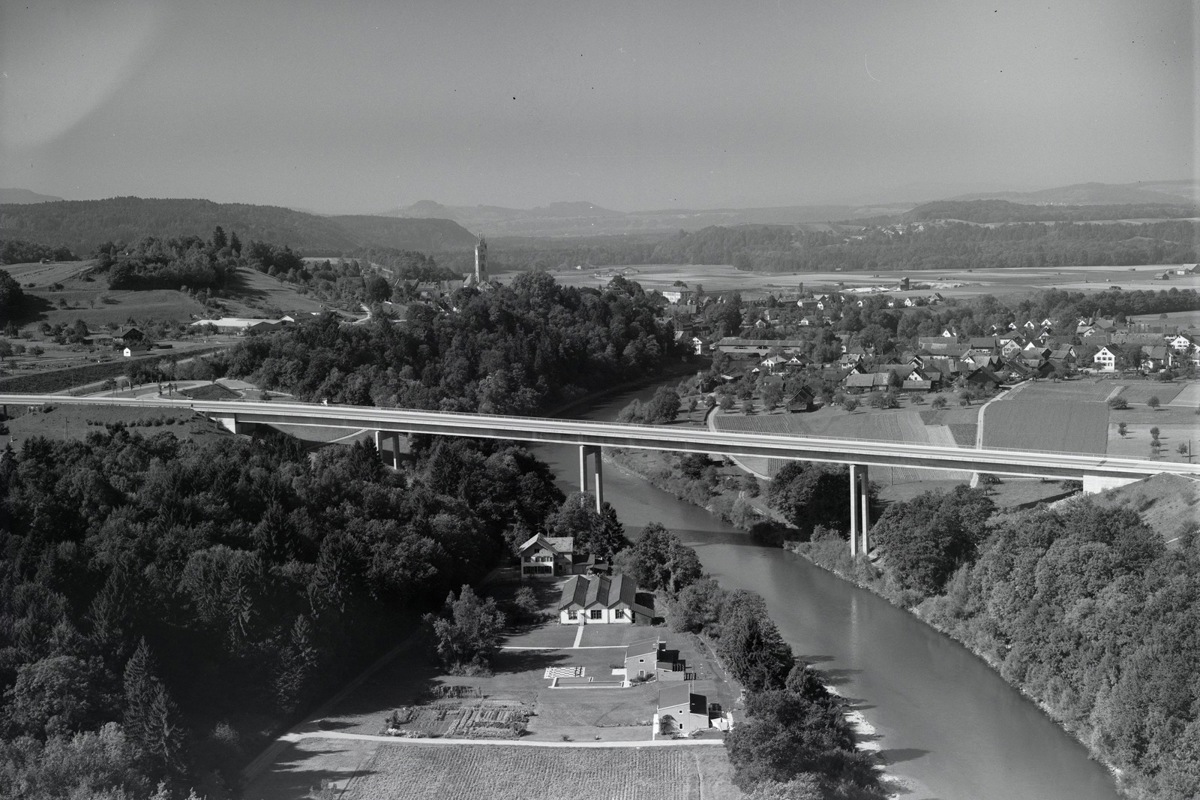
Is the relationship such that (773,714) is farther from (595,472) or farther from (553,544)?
(595,472)

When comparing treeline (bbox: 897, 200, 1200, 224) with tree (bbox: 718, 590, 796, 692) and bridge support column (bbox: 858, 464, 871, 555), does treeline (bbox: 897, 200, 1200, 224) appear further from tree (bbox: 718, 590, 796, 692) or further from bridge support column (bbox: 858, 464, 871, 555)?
tree (bbox: 718, 590, 796, 692)

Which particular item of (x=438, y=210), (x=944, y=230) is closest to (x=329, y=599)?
(x=944, y=230)

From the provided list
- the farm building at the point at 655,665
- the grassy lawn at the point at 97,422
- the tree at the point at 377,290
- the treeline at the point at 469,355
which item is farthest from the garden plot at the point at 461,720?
the tree at the point at 377,290

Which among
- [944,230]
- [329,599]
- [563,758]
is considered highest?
[944,230]

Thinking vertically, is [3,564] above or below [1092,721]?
above

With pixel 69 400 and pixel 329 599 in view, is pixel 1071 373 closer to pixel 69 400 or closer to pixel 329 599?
pixel 329 599

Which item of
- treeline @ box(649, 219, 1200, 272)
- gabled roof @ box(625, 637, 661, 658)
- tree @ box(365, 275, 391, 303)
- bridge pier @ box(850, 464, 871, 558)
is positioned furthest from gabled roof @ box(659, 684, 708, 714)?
treeline @ box(649, 219, 1200, 272)
